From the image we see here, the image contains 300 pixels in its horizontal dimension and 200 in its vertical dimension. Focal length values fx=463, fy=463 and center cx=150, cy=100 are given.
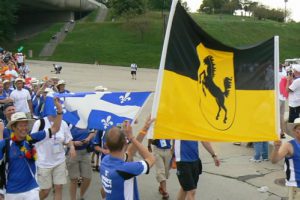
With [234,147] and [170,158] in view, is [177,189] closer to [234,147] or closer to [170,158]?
[170,158]

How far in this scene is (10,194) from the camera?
18.8ft

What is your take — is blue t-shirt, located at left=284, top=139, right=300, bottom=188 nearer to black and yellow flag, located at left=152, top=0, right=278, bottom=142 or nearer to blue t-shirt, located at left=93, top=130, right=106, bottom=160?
black and yellow flag, located at left=152, top=0, right=278, bottom=142

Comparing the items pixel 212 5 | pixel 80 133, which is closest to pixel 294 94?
pixel 80 133


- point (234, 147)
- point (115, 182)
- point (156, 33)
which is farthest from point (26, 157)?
point (156, 33)

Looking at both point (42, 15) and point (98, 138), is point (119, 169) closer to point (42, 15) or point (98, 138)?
point (98, 138)

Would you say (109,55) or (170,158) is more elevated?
(109,55)

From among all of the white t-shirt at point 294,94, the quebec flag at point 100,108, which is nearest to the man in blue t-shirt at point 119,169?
the quebec flag at point 100,108

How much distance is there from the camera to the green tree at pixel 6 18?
5806 cm

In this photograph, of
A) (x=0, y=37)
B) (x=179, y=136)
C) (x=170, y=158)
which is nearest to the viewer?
(x=179, y=136)

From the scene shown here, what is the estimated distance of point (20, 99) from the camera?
39.7ft

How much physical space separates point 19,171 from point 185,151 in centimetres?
260

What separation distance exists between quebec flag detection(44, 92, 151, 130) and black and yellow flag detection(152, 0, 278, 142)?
1.84 metres

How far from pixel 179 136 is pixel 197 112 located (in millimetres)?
374

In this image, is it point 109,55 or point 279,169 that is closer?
point 279,169
